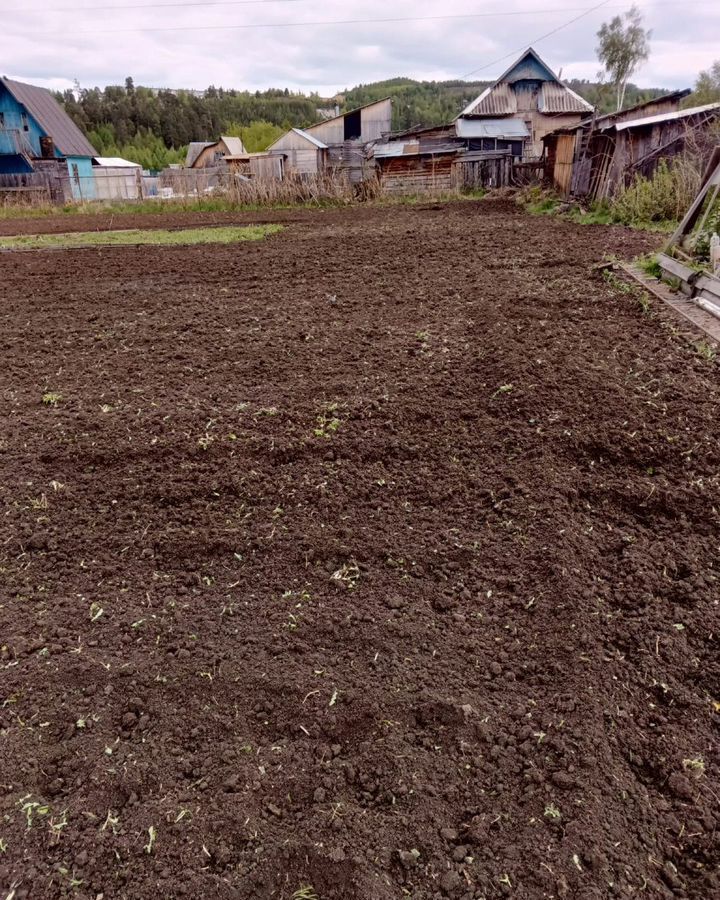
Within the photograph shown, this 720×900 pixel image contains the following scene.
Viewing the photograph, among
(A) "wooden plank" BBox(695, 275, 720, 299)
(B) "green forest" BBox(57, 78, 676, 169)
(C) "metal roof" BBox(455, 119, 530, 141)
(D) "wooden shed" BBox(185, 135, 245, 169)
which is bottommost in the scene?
(A) "wooden plank" BBox(695, 275, 720, 299)

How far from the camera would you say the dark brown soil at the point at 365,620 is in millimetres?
1604

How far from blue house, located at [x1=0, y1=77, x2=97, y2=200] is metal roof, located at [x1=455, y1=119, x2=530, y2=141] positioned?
1927cm

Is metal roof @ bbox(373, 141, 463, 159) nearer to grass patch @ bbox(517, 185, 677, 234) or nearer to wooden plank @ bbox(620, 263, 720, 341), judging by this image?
grass patch @ bbox(517, 185, 677, 234)

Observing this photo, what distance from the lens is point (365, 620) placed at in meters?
2.35

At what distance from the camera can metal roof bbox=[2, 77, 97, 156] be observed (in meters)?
31.3

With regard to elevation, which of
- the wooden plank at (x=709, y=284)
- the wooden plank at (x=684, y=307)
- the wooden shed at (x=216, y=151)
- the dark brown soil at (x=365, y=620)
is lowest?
the dark brown soil at (x=365, y=620)

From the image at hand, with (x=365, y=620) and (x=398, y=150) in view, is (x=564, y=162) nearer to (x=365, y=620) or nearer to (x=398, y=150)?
(x=398, y=150)

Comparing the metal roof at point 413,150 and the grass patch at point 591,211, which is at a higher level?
the metal roof at point 413,150

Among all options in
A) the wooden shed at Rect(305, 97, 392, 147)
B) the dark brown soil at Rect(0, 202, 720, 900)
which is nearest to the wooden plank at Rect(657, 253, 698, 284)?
the dark brown soil at Rect(0, 202, 720, 900)

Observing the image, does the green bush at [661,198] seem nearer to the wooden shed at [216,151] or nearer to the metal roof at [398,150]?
the metal roof at [398,150]

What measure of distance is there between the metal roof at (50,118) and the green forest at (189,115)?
35.1 metres

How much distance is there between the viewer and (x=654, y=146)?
45.2 feet

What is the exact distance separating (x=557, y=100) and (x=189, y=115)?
68978 mm

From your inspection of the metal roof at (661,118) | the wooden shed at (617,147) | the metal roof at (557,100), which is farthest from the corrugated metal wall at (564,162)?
the metal roof at (557,100)
